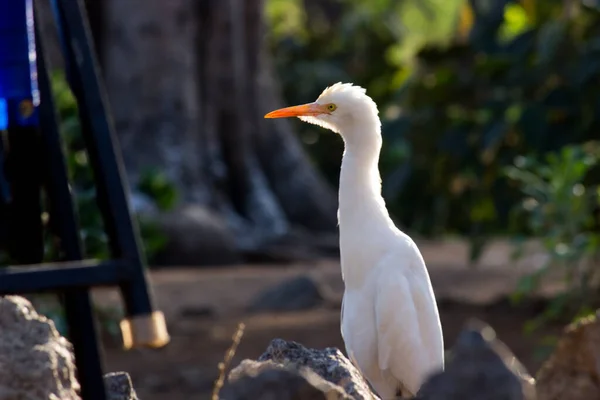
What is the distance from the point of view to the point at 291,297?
29.1 ft

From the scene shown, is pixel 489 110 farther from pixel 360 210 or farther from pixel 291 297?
pixel 360 210

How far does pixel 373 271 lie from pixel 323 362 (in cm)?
106

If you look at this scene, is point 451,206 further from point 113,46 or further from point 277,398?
point 277,398

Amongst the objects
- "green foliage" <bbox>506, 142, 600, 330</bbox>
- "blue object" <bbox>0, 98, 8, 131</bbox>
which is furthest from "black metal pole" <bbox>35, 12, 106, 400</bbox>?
"green foliage" <bbox>506, 142, 600, 330</bbox>

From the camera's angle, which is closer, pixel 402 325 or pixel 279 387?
pixel 279 387

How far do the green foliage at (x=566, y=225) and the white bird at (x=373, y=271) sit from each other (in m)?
2.57

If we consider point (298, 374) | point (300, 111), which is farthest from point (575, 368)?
point (300, 111)

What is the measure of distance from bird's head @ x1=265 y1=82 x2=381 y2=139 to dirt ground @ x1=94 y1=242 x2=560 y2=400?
250 centimetres

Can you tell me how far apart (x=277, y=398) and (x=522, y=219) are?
230 inches

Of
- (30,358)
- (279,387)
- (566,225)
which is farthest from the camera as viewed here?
(566,225)

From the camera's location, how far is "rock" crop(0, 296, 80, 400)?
107 inches

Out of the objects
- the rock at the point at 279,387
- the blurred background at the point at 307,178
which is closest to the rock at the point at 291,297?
the blurred background at the point at 307,178

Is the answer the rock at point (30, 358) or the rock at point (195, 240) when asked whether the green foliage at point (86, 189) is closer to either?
the rock at point (195, 240)

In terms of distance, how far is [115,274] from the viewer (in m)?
2.37
